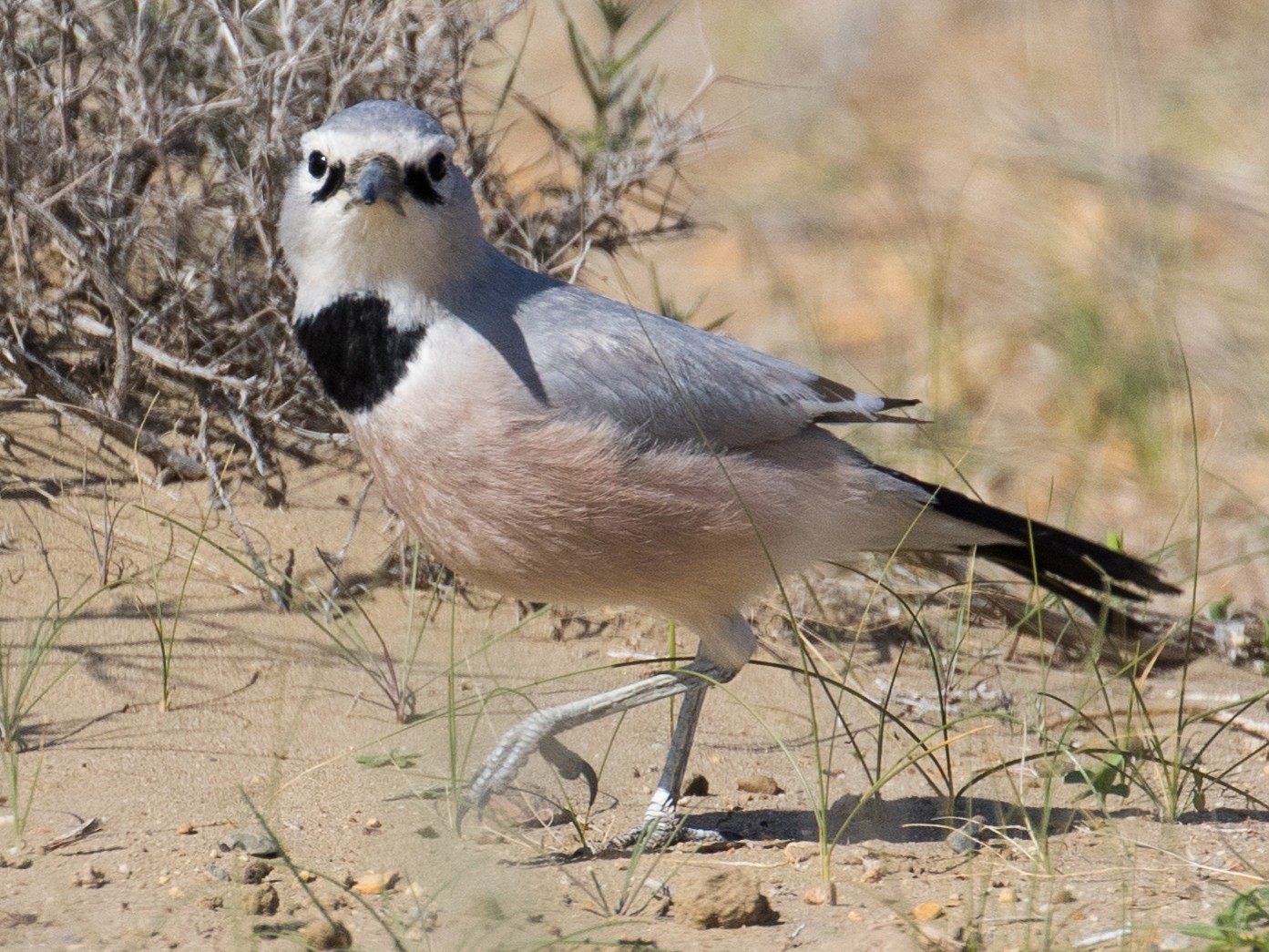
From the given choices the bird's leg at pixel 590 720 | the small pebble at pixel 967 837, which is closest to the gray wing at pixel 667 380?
the bird's leg at pixel 590 720

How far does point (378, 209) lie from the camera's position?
11.6 feet

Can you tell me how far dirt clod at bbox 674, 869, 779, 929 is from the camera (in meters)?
3.17

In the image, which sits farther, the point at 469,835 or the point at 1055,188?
the point at 1055,188

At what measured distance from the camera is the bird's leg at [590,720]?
377 centimetres

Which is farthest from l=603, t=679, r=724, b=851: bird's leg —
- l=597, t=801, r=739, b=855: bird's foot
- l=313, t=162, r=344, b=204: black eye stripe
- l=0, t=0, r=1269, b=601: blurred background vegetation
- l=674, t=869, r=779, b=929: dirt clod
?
l=313, t=162, r=344, b=204: black eye stripe

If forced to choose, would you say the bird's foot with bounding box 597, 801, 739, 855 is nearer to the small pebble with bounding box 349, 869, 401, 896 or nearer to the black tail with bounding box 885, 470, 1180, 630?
the small pebble with bounding box 349, 869, 401, 896

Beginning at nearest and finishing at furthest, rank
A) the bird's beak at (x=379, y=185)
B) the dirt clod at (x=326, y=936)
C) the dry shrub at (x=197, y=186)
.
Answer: the dirt clod at (x=326, y=936) < the bird's beak at (x=379, y=185) < the dry shrub at (x=197, y=186)

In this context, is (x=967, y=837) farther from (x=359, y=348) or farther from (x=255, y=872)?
(x=359, y=348)

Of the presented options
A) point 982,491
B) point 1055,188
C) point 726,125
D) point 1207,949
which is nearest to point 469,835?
point 1207,949

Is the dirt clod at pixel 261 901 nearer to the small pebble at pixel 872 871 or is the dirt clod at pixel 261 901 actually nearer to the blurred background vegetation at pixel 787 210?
the small pebble at pixel 872 871

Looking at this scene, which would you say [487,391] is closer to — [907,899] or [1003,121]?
[907,899]

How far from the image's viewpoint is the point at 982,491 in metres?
6.70

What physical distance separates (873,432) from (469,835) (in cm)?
276

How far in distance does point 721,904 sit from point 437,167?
5.96 feet
